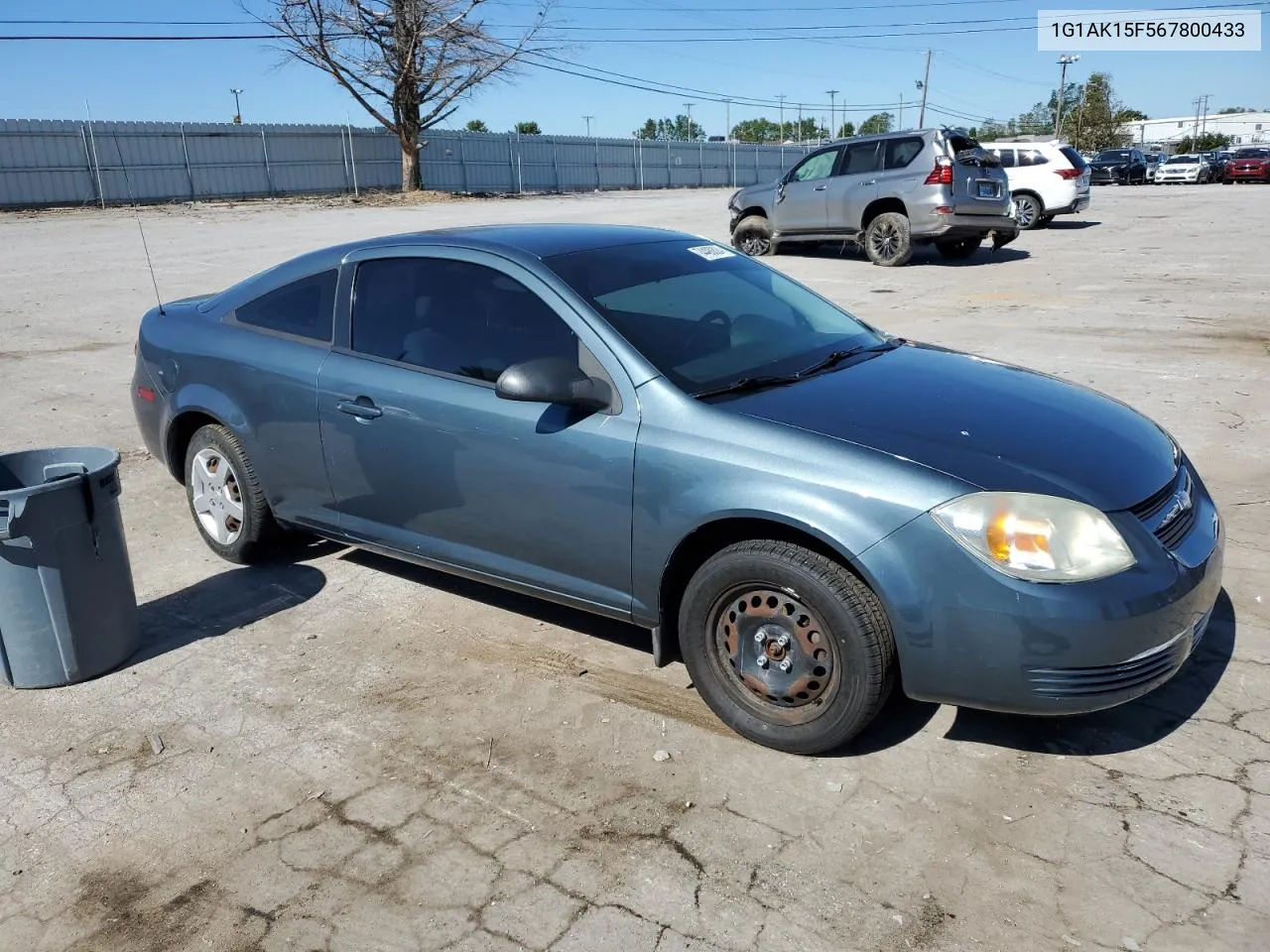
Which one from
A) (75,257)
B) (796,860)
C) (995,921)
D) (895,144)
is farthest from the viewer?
(75,257)

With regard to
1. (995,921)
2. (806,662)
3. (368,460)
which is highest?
(368,460)

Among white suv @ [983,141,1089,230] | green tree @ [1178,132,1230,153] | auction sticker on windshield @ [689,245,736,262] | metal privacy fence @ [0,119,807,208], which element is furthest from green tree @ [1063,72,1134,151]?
auction sticker on windshield @ [689,245,736,262]

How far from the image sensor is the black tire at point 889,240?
51.1 ft

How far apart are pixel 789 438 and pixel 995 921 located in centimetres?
147

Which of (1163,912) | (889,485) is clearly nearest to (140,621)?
(889,485)

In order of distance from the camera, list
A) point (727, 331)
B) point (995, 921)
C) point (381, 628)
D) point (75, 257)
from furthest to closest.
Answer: point (75, 257)
point (381, 628)
point (727, 331)
point (995, 921)

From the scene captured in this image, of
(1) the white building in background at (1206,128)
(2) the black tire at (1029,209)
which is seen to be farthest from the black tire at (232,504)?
(1) the white building in background at (1206,128)

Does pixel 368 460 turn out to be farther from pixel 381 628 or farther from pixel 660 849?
pixel 660 849

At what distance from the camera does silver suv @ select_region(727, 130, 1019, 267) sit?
15008mm

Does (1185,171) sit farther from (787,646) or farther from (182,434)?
(787,646)

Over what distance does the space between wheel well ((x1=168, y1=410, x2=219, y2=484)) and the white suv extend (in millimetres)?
19133

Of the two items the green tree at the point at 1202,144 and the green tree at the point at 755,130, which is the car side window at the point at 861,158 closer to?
the green tree at the point at 1202,144

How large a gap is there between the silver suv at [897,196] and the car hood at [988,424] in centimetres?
1172

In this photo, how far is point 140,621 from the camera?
468 cm
